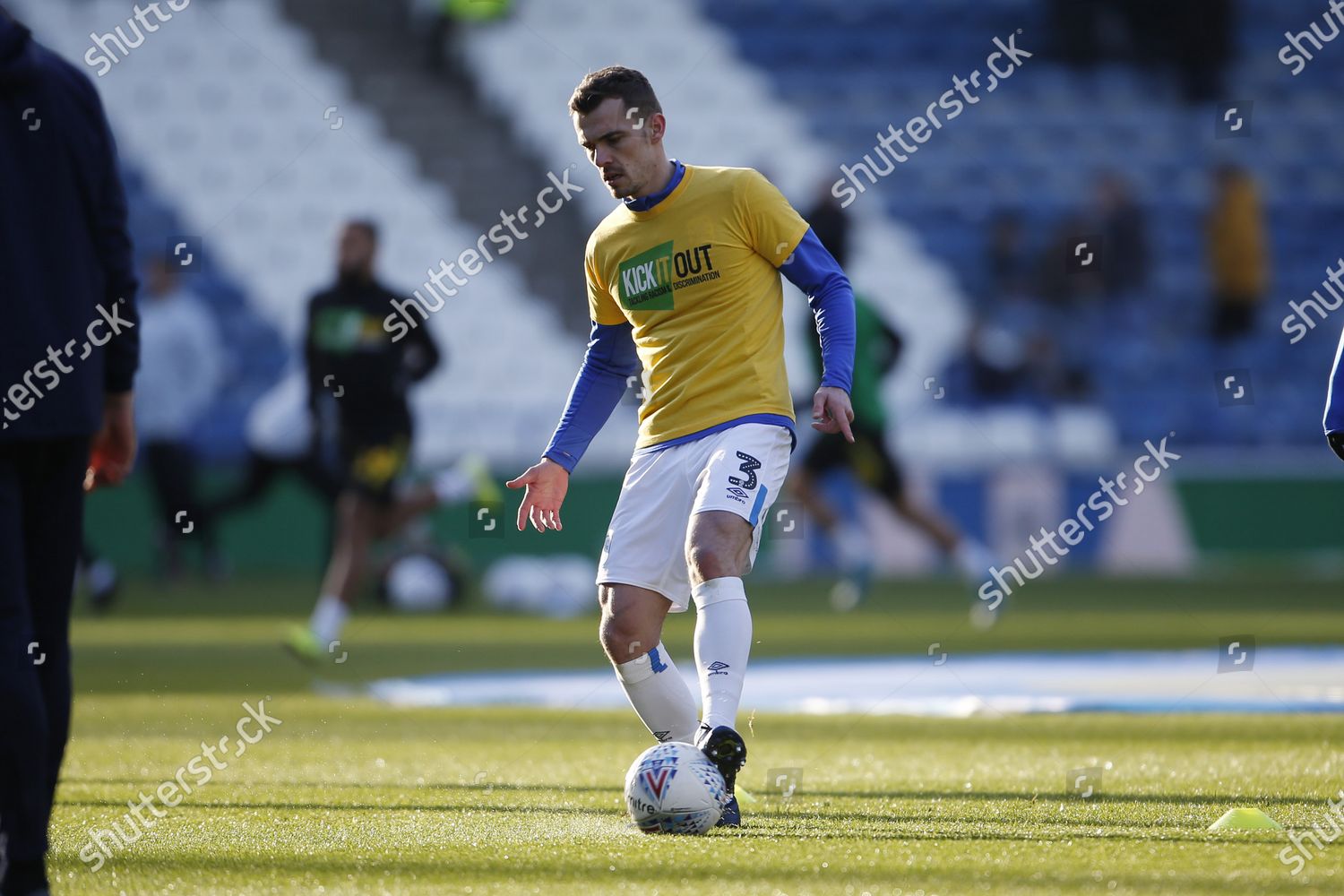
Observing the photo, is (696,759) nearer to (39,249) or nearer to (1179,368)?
(39,249)

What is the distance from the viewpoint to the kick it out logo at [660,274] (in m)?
4.67

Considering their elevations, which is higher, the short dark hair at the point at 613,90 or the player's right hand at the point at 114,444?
the short dark hair at the point at 613,90

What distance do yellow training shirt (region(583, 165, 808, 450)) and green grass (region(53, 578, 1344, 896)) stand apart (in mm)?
1103

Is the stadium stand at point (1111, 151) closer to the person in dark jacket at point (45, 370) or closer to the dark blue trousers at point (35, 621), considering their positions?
the person in dark jacket at point (45, 370)

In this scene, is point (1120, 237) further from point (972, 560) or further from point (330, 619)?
point (330, 619)

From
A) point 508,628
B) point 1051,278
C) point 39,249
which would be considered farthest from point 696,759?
point 1051,278

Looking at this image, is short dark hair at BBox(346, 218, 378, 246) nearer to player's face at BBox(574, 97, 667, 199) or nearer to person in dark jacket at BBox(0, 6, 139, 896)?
player's face at BBox(574, 97, 667, 199)

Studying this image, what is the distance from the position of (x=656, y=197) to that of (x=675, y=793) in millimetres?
1613

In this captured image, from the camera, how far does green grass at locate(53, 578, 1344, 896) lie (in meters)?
3.63

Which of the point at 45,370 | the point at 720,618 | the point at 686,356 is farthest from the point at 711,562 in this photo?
the point at 45,370

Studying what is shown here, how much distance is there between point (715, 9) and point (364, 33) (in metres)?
4.12

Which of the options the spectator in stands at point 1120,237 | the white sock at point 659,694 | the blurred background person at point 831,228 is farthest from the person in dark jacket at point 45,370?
the spectator in stands at point 1120,237

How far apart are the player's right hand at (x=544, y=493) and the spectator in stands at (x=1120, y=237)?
13112 millimetres

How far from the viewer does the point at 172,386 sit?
14.6 metres
